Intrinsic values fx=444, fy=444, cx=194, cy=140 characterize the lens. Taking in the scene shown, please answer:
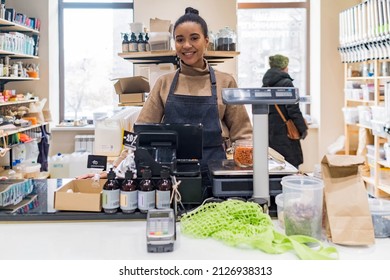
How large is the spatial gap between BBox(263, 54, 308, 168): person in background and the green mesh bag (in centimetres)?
273

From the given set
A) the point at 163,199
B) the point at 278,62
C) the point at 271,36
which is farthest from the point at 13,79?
the point at 163,199

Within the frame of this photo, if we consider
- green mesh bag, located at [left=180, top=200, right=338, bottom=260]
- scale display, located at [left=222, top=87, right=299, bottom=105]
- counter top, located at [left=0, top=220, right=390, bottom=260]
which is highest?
scale display, located at [left=222, top=87, right=299, bottom=105]

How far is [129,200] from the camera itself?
1.56 m

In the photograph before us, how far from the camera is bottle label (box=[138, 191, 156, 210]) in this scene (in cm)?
155

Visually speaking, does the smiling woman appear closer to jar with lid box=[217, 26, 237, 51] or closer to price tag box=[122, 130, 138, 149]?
price tag box=[122, 130, 138, 149]

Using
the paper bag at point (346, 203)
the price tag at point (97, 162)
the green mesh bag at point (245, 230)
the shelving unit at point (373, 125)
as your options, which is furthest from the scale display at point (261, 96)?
the shelving unit at point (373, 125)

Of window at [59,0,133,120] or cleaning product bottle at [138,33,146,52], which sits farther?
window at [59,0,133,120]

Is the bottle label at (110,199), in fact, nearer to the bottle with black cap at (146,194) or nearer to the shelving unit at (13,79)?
the bottle with black cap at (146,194)

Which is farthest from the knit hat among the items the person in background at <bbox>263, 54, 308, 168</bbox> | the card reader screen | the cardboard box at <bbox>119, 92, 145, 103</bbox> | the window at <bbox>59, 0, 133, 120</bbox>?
the card reader screen

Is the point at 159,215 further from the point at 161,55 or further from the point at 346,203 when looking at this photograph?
the point at 161,55

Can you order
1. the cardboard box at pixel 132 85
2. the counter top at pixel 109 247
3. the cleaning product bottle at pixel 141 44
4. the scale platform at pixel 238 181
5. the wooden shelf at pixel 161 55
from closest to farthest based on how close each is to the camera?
the counter top at pixel 109 247 → the scale platform at pixel 238 181 → the wooden shelf at pixel 161 55 → the cleaning product bottle at pixel 141 44 → the cardboard box at pixel 132 85

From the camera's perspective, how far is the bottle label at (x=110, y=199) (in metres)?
1.57

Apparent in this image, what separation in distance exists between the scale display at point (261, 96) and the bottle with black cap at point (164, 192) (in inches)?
13.3

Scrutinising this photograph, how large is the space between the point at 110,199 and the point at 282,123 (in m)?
2.84
